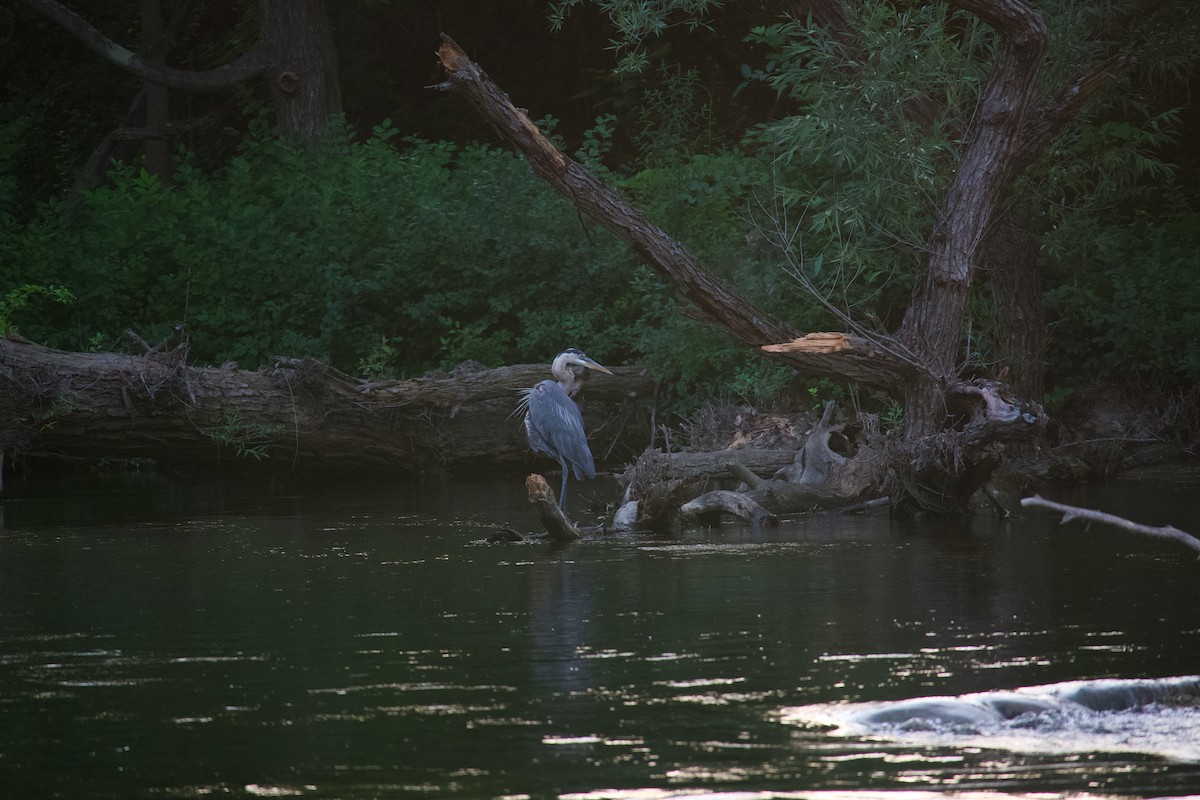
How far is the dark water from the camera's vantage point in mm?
5094

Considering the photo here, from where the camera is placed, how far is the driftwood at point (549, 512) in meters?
11.0

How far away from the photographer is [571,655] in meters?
7.17

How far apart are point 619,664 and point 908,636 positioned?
1363 mm

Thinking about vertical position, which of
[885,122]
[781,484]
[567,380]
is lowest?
[781,484]

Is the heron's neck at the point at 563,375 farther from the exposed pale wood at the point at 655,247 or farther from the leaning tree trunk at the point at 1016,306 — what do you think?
the leaning tree trunk at the point at 1016,306

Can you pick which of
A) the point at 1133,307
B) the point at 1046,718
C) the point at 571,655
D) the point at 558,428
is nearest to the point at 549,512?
the point at 558,428

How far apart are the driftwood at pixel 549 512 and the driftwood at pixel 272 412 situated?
5.37 m

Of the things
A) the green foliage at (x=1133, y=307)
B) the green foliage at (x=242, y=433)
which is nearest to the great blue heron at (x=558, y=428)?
the green foliage at (x=242, y=433)

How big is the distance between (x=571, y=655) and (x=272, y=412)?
32.3 feet

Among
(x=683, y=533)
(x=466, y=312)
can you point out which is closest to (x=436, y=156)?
(x=466, y=312)

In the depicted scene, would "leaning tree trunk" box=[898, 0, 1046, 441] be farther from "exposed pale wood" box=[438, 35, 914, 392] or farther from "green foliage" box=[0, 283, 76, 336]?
"green foliage" box=[0, 283, 76, 336]

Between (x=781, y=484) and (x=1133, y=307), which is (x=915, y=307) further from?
(x=1133, y=307)

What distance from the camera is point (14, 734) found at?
19.2 ft

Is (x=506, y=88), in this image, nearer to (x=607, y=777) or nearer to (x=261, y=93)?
→ (x=261, y=93)
